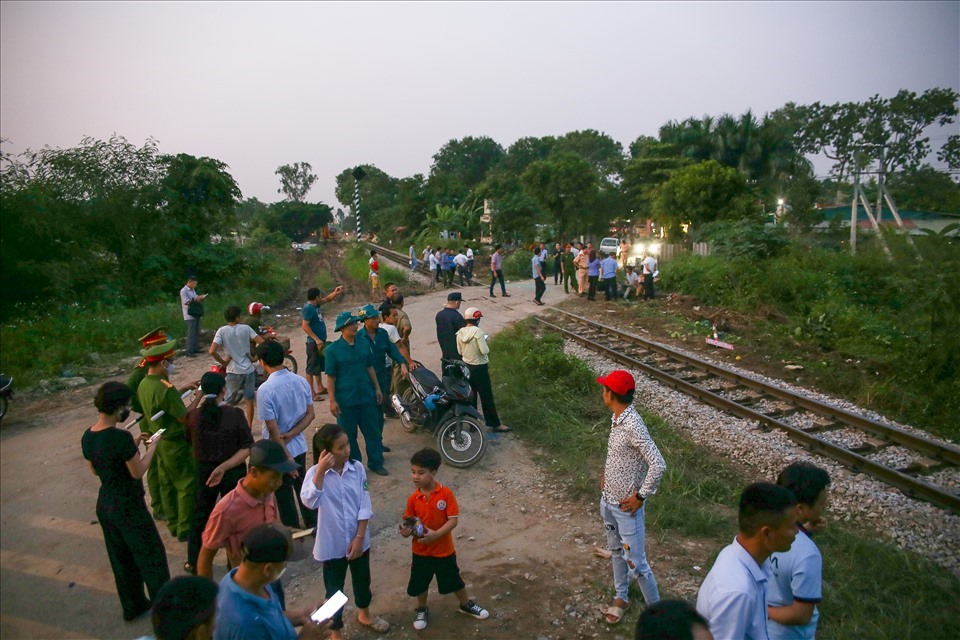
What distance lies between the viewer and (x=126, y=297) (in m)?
16.1

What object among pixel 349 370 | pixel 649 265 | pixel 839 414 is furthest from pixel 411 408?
pixel 649 265

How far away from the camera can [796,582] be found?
2576 mm

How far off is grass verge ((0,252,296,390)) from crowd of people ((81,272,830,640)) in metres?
5.27

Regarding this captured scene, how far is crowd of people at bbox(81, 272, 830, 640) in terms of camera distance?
7.79 ft

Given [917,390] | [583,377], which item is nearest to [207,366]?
[583,377]

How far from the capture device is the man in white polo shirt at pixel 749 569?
2.25 meters

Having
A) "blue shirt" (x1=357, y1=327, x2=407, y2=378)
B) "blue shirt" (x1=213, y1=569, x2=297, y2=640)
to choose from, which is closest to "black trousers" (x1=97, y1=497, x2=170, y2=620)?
"blue shirt" (x1=213, y1=569, x2=297, y2=640)

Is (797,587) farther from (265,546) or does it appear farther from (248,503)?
(248,503)

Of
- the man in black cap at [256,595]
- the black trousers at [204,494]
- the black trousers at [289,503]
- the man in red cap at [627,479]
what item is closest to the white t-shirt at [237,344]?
the black trousers at [289,503]

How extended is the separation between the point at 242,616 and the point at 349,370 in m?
3.60

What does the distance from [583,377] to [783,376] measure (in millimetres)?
3869

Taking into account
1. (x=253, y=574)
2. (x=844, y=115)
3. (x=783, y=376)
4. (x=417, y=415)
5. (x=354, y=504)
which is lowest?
(x=783, y=376)

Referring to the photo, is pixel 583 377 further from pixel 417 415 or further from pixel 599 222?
pixel 599 222

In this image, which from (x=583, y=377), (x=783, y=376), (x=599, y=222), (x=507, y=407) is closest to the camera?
(x=507, y=407)
